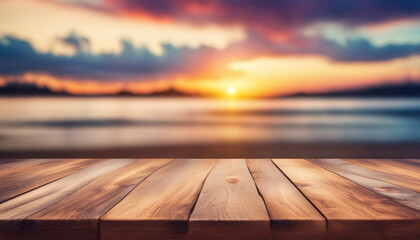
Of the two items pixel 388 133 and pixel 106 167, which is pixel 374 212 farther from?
pixel 388 133

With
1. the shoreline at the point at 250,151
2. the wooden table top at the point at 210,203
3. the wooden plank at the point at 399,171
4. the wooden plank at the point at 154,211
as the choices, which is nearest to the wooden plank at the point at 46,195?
the wooden table top at the point at 210,203

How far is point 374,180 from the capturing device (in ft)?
3.17

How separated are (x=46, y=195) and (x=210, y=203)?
16.2 inches

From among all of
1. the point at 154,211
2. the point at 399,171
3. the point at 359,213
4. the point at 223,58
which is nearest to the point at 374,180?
the point at 399,171

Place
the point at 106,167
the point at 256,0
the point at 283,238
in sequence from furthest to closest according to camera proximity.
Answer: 1. the point at 256,0
2. the point at 106,167
3. the point at 283,238

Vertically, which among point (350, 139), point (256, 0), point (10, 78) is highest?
point (256, 0)

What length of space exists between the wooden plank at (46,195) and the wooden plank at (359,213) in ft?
1.96

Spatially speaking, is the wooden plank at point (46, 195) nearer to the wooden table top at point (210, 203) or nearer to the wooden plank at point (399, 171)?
the wooden table top at point (210, 203)

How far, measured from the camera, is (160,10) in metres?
7.09

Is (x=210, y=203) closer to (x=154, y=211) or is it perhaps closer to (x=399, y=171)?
(x=154, y=211)

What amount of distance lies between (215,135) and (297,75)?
5.05m

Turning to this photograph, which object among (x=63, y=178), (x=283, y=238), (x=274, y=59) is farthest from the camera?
(x=274, y=59)

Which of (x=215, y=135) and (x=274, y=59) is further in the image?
(x=274, y=59)

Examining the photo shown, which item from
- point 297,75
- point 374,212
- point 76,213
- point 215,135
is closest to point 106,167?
point 76,213
